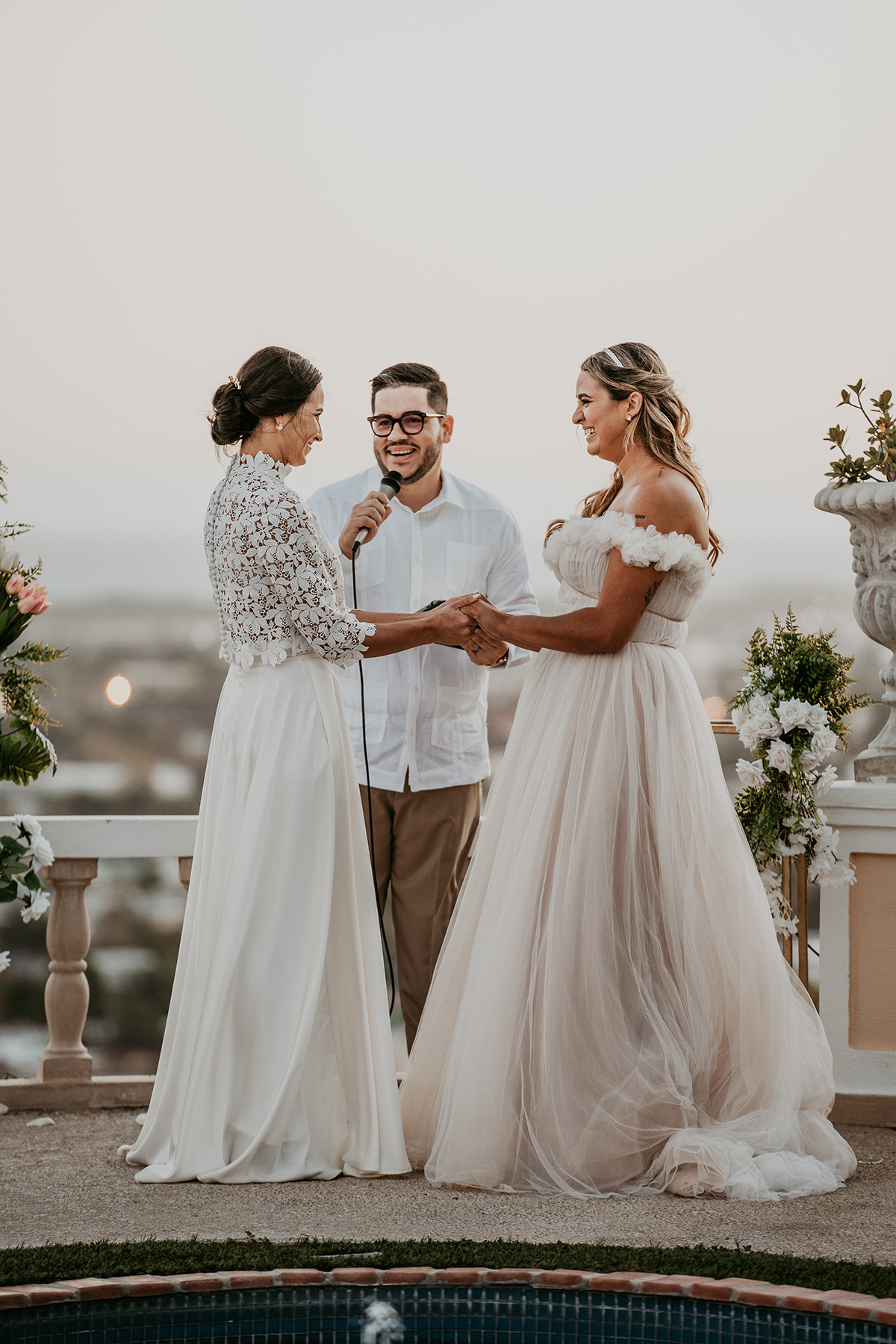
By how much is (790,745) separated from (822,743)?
0.28 feet

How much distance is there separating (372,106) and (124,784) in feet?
75.9

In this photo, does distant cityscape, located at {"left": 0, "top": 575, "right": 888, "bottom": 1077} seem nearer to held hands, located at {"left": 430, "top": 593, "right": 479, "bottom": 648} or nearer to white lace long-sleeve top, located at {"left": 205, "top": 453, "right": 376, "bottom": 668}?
held hands, located at {"left": 430, "top": 593, "right": 479, "bottom": 648}

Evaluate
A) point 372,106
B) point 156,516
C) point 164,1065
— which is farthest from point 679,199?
point 156,516

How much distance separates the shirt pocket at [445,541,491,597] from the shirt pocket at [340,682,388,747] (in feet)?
1.11

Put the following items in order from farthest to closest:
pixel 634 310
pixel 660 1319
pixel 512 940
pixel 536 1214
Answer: pixel 634 310
pixel 512 940
pixel 536 1214
pixel 660 1319

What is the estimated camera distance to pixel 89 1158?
3.24 metres

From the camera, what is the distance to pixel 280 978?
117 inches

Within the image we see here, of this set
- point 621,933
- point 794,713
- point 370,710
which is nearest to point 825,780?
point 794,713

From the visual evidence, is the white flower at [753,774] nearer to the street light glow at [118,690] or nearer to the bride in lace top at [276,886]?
the bride in lace top at [276,886]

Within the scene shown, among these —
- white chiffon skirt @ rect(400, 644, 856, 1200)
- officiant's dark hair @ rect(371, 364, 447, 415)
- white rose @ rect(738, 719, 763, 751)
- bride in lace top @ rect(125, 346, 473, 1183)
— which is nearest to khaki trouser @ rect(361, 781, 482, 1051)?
white chiffon skirt @ rect(400, 644, 856, 1200)

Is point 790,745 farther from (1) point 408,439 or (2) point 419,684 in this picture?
(1) point 408,439

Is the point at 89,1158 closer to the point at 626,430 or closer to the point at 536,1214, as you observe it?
the point at 536,1214

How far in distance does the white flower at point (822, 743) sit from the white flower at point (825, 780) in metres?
0.04

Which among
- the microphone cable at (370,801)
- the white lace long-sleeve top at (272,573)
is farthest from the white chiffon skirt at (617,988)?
the white lace long-sleeve top at (272,573)
